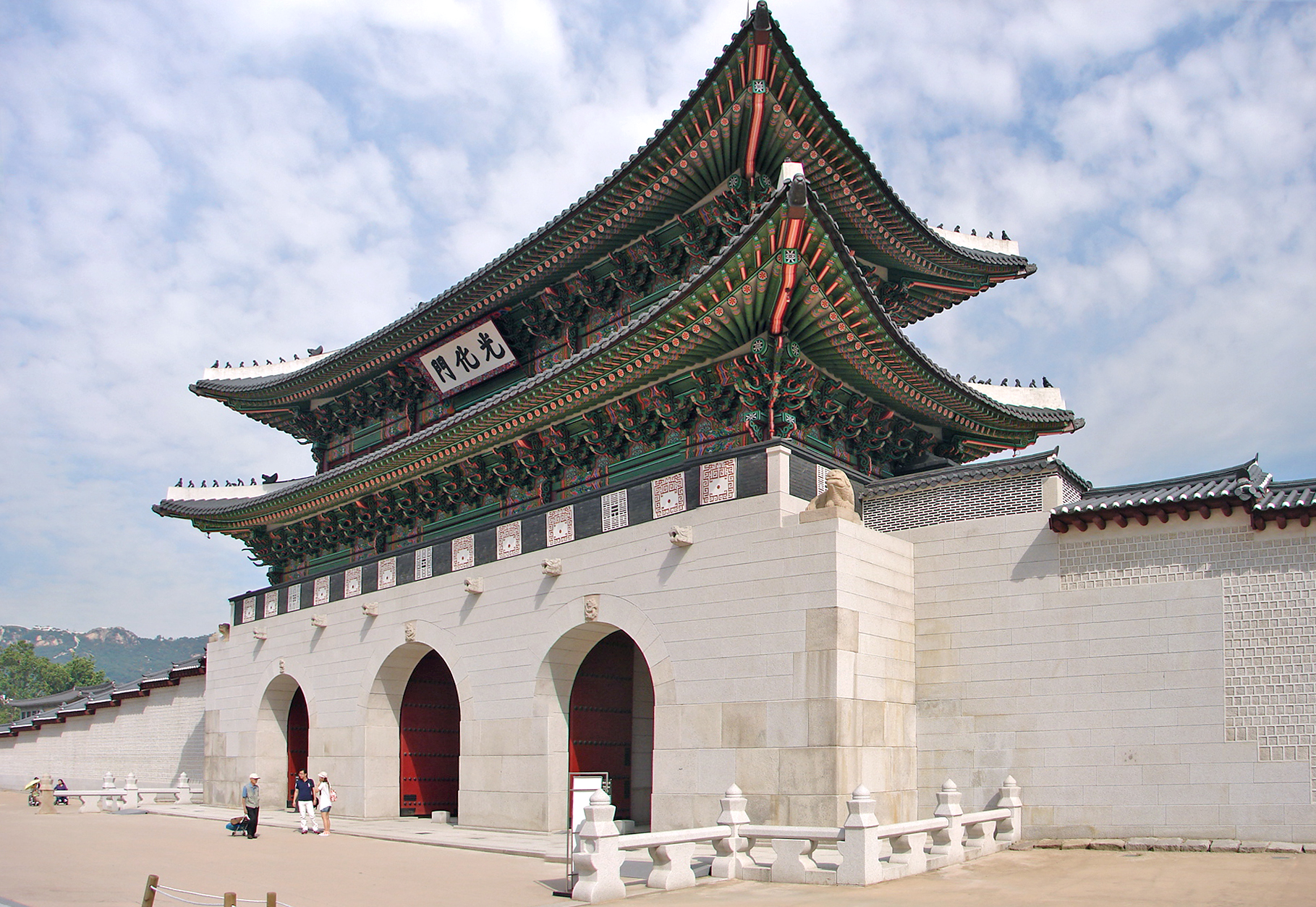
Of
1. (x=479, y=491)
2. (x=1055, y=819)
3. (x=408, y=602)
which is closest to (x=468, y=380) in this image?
(x=479, y=491)

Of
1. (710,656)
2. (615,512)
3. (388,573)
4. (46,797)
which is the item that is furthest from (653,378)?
(46,797)

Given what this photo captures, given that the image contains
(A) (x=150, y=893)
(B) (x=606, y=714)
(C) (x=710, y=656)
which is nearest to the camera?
(A) (x=150, y=893)

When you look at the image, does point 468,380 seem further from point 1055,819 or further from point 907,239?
point 1055,819

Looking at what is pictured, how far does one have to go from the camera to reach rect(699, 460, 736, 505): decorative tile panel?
16.6 metres

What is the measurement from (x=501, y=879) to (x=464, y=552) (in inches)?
343

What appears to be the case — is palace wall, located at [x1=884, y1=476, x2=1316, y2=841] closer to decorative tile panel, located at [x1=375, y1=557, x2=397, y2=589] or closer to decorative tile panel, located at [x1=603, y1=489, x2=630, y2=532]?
decorative tile panel, located at [x1=603, y1=489, x2=630, y2=532]

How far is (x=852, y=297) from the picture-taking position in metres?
15.9

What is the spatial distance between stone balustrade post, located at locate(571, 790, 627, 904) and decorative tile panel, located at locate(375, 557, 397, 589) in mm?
12323

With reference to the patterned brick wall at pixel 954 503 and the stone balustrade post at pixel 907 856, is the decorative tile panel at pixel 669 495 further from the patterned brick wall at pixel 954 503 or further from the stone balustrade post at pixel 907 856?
the stone balustrade post at pixel 907 856

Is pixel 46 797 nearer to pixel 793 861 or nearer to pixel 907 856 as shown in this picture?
pixel 793 861

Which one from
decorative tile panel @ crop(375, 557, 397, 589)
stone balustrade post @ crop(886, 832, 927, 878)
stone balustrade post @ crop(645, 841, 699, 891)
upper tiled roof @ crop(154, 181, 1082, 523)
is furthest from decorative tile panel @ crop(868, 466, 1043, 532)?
decorative tile panel @ crop(375, 557, 397, 589)

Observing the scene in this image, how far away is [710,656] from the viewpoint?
53.1 ft

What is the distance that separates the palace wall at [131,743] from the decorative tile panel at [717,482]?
21158 millimetres

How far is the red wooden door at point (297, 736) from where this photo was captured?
2748 cm
